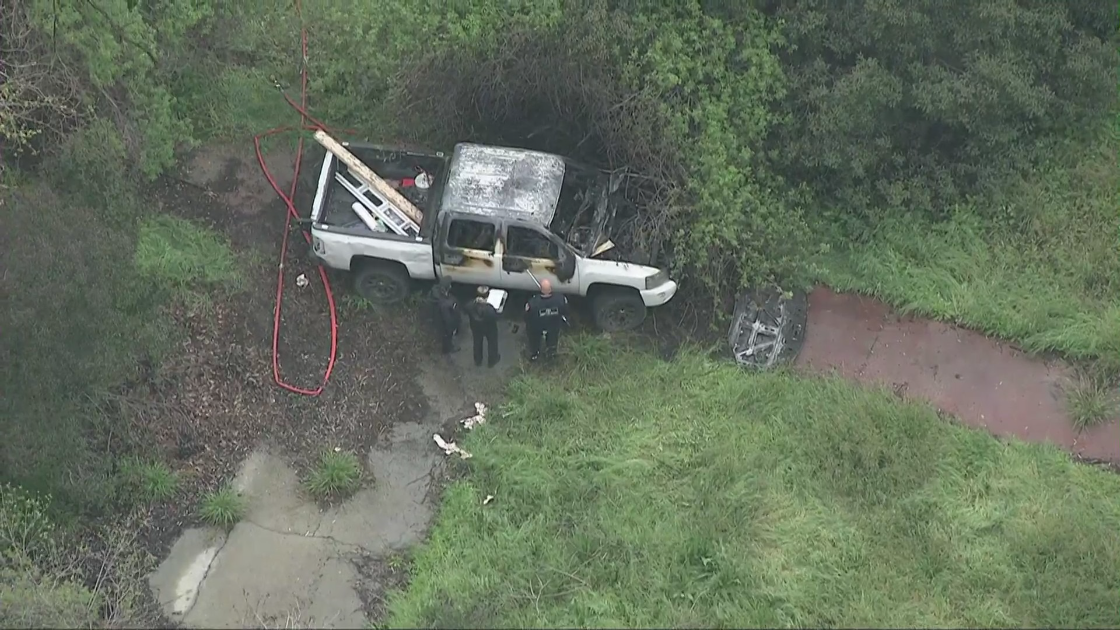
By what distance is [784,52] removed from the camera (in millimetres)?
10984

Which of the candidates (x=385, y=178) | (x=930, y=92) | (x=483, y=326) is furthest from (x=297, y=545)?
(x=930, y=92)

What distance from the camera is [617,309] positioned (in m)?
10.2

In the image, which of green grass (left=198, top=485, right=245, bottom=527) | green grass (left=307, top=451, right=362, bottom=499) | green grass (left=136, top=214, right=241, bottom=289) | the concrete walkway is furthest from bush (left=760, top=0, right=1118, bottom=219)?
green grass (left=198, top=485, right=245, bottom=527)

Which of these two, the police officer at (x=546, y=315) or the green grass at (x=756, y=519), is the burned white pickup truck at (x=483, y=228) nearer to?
the police officer at (x=546, y=315)

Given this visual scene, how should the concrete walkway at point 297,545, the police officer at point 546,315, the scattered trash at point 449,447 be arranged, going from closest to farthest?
the concrete walkway at point 297,545 → the scattered trash at point 449,447 → the police officer at point 546,315

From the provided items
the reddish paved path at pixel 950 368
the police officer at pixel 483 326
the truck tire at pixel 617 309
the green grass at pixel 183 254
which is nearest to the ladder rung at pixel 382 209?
the police officer at pixel 483 326

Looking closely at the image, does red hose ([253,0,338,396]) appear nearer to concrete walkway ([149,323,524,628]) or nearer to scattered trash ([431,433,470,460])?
concrete walkway ([149,323,524,628])

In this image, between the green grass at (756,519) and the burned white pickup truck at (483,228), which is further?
the burned white pickup truck at (483,228)

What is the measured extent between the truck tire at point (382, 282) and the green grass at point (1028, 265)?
4.86 m

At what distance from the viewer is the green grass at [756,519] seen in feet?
26.2

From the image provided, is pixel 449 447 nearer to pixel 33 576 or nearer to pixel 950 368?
pixel 33 576

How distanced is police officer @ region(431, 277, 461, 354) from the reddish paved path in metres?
3.89

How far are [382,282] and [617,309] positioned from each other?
2721 mm

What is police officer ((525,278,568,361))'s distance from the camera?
9.56 metres
